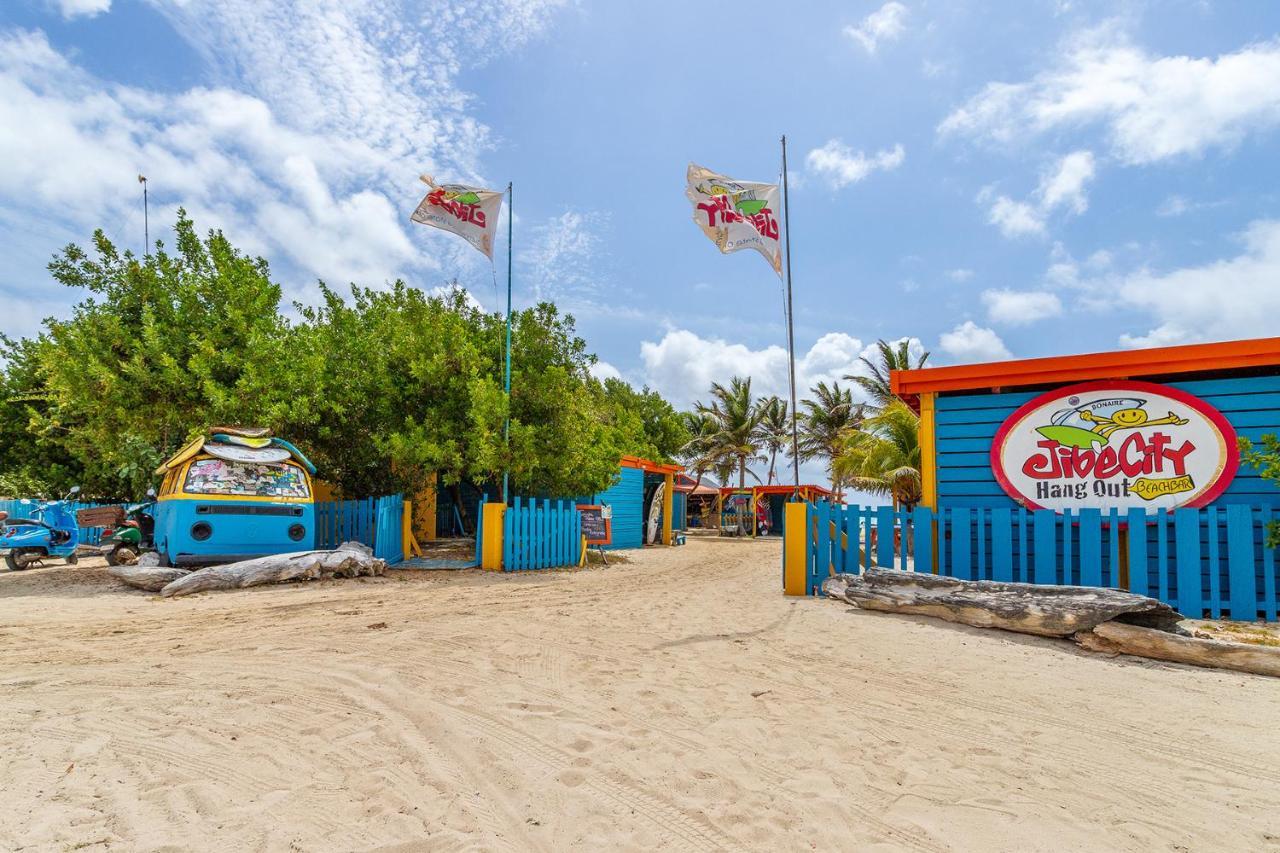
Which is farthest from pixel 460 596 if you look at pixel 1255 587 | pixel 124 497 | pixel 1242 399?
pixel 124 497

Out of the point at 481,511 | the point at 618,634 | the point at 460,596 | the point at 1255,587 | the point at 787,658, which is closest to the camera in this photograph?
the point at 787,658

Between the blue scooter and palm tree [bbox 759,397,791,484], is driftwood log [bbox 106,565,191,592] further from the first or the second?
palm tree [bbox 759,397,791,484]

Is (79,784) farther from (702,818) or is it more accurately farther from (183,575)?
(183,575)

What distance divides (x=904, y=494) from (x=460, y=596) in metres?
19.3

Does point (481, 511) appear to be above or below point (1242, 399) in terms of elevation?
below

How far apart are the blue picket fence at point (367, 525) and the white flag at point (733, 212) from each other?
332 inches

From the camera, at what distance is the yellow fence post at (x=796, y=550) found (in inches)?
354

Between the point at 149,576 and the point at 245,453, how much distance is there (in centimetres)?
212

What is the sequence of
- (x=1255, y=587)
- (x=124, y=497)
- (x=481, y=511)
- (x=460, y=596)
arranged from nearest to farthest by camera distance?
1. (x=1255, y=587)
2. (x=460, y=596)
3. (x=481, y=511)
4. (x=124, y=497)

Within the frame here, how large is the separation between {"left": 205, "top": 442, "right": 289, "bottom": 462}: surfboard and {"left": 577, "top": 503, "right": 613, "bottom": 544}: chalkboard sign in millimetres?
5812

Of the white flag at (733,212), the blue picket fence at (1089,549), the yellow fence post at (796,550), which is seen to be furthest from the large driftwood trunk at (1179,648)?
the white flag at (733,212)

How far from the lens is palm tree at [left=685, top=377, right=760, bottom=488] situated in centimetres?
3841

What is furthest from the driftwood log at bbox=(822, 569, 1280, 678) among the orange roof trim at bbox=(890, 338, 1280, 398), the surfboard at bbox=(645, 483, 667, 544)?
the surfboard at bbox=(645, 483, 667, 544)

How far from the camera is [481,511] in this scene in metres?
12.8
